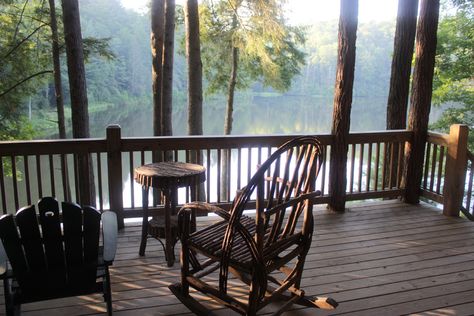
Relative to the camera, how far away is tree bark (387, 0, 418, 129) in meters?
6.49

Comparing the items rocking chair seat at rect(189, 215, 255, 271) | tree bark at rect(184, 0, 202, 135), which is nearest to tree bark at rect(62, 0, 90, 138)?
tree bark at rect(184, 0, 202, 135)

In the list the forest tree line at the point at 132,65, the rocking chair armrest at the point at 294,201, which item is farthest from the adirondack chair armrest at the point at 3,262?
the forest tree line at the point at 132,65

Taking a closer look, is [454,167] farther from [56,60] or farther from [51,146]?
[56,60]

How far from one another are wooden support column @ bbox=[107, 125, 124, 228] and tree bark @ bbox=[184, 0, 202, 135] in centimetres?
524

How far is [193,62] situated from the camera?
8.86m

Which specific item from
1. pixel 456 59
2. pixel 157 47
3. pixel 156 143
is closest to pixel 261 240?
pixel 156 143

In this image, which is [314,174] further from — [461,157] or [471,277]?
[461,157]

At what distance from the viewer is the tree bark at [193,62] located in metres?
8.73

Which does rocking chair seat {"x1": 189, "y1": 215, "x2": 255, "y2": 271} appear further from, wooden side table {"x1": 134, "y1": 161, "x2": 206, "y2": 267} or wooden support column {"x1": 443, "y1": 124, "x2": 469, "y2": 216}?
wooden support column {"x1": 443, "y1": 124, "x2": 469, "y2": 216}

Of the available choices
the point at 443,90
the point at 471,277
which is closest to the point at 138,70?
the point at 443,90

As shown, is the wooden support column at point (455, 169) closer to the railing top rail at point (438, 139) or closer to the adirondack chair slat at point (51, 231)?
the railing top rail at point (438, 139)

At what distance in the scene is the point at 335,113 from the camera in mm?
4680

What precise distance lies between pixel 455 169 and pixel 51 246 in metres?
4.20

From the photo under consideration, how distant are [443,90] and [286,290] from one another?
1065 centimetres
